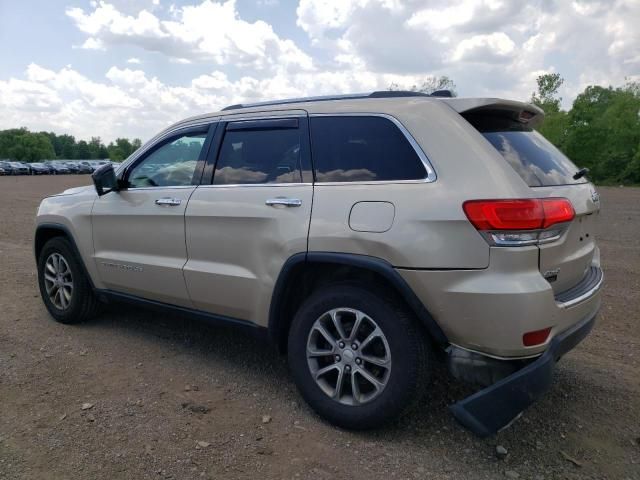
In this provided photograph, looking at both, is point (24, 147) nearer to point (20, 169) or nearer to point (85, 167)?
point (85, 167)

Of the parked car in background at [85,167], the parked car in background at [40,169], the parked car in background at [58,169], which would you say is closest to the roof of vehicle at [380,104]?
the parked car in background at [40,169]

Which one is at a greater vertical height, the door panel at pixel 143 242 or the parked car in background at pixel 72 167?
the door panel at pixel 143 242

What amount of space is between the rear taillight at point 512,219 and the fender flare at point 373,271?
48cm

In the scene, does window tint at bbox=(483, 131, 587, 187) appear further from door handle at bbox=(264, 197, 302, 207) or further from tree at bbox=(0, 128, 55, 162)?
tree at bbox=(0, 128, 55, 162)

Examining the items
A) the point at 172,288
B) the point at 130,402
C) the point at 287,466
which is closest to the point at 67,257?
the point at 172,288

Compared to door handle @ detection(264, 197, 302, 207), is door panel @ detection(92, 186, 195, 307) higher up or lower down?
lower down

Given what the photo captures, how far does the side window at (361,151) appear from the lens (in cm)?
298

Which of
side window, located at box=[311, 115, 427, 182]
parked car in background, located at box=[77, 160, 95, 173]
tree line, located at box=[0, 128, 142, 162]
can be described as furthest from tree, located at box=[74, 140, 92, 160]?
side window, located at box=[311, 115, 427, 182]

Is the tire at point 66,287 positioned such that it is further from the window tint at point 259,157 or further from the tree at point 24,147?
the tree at point 24,147

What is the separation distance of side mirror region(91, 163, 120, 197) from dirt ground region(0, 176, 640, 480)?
1.27 metres

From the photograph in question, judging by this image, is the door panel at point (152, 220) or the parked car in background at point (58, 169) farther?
the parked car in background at point (58, 169)

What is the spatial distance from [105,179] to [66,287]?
1254mm

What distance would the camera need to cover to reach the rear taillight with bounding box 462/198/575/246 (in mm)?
2590

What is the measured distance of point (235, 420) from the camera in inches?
129
